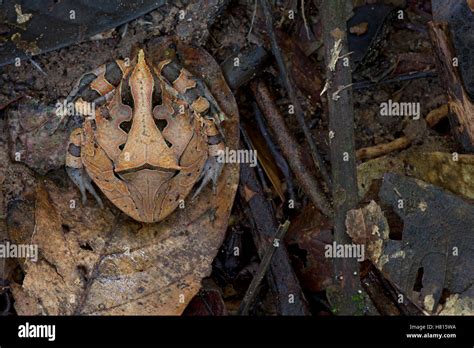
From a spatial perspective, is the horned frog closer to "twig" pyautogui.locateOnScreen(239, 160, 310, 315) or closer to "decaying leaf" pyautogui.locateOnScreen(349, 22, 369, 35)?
"twig" pyautogui.locateOnScreen(239, 160, 310, 315)

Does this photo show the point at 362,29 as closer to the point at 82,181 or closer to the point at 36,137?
the point at 82,181

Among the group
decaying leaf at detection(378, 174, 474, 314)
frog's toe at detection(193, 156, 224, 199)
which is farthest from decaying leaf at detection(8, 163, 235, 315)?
decaying leaf at detection(378, 174, 474, 314)

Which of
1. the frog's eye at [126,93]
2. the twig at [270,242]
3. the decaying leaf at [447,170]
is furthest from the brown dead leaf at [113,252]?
the decaying leaf at [447,170]

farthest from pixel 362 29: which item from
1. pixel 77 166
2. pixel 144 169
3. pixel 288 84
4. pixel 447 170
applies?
pixel 77 166

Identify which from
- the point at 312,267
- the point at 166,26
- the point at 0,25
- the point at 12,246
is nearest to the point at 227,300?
the point at 312,267

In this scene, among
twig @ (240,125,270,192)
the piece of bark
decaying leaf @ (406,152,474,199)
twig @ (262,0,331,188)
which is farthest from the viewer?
twig @ (240,125,270,192)

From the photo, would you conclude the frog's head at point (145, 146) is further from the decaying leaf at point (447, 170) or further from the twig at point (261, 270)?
the decaying leaf at point (447, 170)

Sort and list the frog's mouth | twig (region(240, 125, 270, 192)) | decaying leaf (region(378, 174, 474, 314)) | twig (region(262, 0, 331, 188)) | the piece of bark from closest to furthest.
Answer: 1. decaying leaf (region(378, 174, 474, 314))
2. the frog's mouth
3. the piece of bark
4. twig (region(262, 0, 331, 188))
5. twig (region(240, 125, 270, 192))
